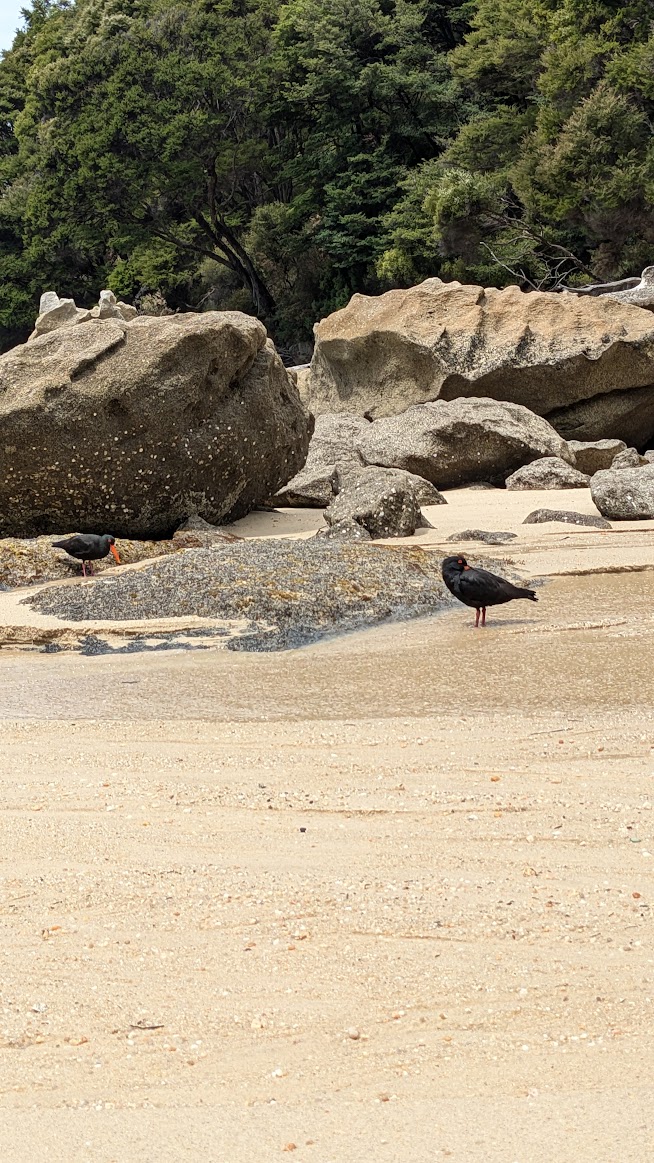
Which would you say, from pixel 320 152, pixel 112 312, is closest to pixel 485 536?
pixel 112 312

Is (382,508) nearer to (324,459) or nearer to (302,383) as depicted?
(324,459)

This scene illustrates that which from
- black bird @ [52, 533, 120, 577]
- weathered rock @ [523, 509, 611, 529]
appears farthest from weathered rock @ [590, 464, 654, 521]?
black bird @ [52, 533, 120, 577]

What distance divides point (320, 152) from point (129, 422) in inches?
1162

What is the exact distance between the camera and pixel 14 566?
33.7ft

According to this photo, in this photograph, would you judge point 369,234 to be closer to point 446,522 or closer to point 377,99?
point 377,99

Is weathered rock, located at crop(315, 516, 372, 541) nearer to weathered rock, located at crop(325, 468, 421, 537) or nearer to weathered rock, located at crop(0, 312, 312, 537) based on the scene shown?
weathered rock, located at crop(325, 468, 421, 537)

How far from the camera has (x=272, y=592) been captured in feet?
27.2

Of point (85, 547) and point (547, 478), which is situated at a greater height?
point (547, 478)

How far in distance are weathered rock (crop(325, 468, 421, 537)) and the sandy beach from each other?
5.81 meters

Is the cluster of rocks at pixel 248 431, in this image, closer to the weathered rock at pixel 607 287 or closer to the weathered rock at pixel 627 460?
the weathered rock at pixel 627 460

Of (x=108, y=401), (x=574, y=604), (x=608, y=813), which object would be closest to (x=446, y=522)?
(x=108, y=401)

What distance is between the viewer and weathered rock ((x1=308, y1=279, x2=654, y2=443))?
62.2 ft

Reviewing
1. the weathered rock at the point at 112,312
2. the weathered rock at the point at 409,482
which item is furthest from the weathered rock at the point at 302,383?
the weathered rock at the point at 112,312

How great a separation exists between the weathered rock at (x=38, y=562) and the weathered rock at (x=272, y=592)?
3.31 feet
